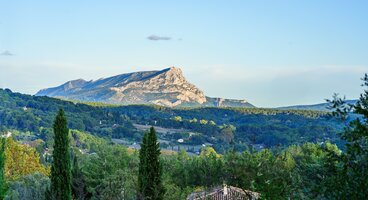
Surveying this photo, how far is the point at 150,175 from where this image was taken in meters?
24.8

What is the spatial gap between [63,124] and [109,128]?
12071 cm

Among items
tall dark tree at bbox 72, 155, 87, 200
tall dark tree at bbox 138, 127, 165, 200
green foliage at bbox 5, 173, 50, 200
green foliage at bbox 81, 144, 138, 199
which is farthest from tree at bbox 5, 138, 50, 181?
tall dark tree at bbox 138, 127, 165, 200

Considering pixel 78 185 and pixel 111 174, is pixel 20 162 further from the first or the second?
pixel 78 185

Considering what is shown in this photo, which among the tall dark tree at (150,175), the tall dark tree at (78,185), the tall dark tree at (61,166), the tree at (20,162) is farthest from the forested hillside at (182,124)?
the tall dark tree at (61,166)

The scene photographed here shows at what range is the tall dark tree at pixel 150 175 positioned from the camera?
963 inches

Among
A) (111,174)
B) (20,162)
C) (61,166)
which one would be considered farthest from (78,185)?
(20,162)

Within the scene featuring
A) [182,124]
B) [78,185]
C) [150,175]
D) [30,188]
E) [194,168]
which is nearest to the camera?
[150,175]

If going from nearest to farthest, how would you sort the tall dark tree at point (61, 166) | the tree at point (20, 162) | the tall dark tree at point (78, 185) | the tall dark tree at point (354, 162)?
the tall dark tree at point (354, 162) → the tall dark tree at point (61, 166) → the tall dark tree at point (78, 185) → the tree at point (20, 162)

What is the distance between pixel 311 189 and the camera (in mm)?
7973

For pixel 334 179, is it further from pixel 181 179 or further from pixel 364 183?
pixel 181 179

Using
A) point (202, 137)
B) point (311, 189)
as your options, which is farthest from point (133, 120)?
point (311, 189)

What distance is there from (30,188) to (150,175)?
22949mm

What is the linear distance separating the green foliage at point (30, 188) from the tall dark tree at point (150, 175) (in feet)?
49.5

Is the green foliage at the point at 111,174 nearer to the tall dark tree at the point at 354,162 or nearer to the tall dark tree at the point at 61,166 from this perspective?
the tall dark tree at the point at 61,166
